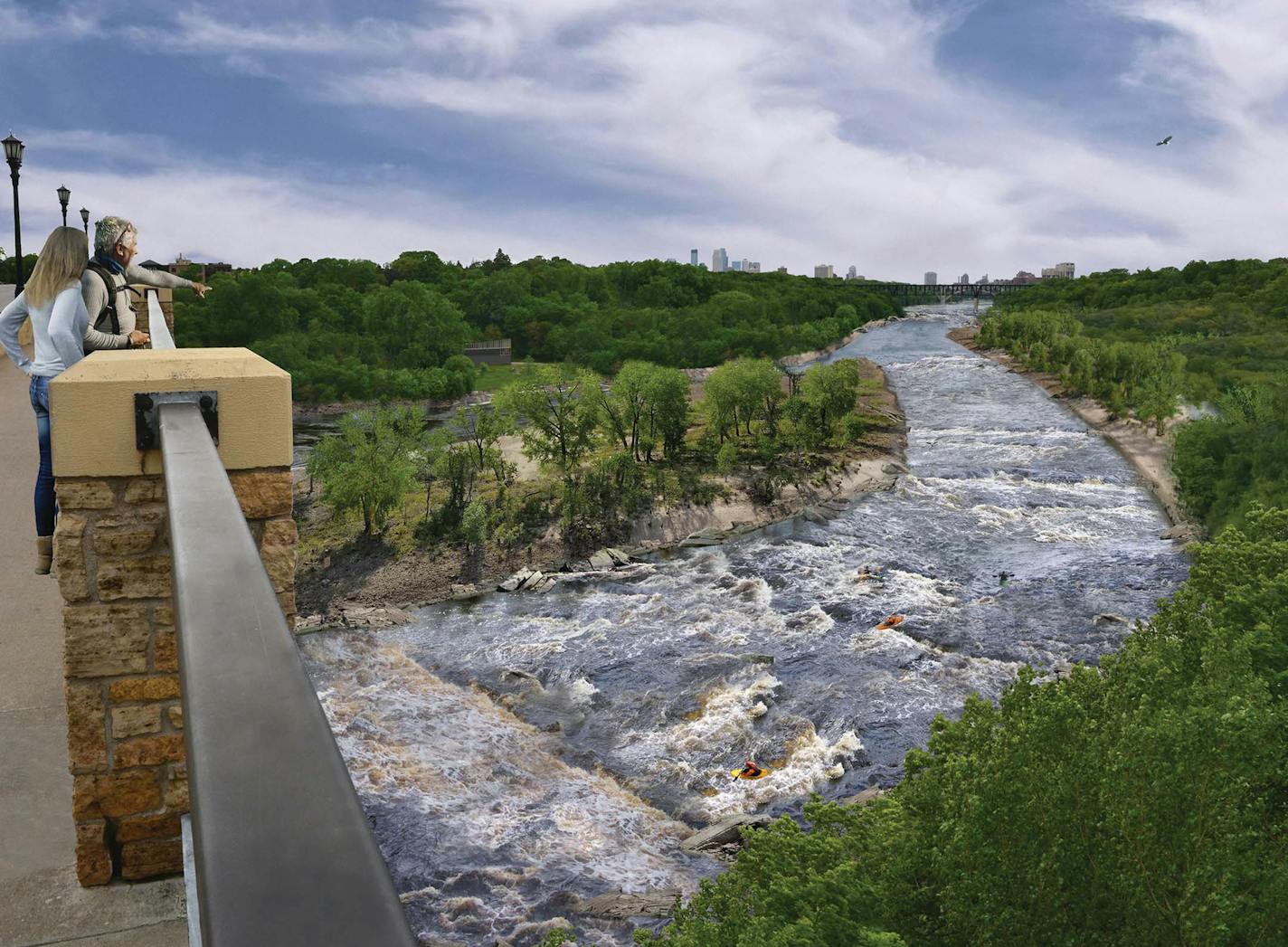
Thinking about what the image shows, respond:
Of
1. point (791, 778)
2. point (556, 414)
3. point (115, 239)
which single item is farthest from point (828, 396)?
point (115, 239)

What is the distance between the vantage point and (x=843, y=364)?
219ft

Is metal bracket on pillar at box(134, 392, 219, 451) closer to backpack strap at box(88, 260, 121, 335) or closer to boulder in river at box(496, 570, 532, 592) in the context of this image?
backpack strap at box(88, 260, 121, 335)

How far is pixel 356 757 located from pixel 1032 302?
539 ft

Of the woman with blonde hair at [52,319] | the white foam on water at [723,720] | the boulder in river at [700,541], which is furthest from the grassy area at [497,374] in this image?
the woman with blonde hair at [52,319]

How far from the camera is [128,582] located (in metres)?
4.23

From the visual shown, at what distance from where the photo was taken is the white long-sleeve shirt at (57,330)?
521 centimetres

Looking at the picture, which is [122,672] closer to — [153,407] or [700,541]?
[153,407]

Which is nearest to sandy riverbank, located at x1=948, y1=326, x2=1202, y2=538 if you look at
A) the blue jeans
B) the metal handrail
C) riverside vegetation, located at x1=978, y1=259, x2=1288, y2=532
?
riverside vegetation, located at x1=978, y1=259, x2=1288, y2=532

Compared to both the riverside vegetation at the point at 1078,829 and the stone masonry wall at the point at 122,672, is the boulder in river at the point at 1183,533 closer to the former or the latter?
the riverside vegetation at the point at 1078,829

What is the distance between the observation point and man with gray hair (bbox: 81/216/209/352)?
5566 millimetres

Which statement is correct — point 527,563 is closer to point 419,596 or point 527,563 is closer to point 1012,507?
point 419,596

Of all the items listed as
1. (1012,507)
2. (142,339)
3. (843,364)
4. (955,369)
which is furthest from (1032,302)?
(142,339)

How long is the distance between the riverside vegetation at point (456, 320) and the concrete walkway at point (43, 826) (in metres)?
75.1

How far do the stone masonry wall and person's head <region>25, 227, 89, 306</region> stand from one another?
5.60 feet
